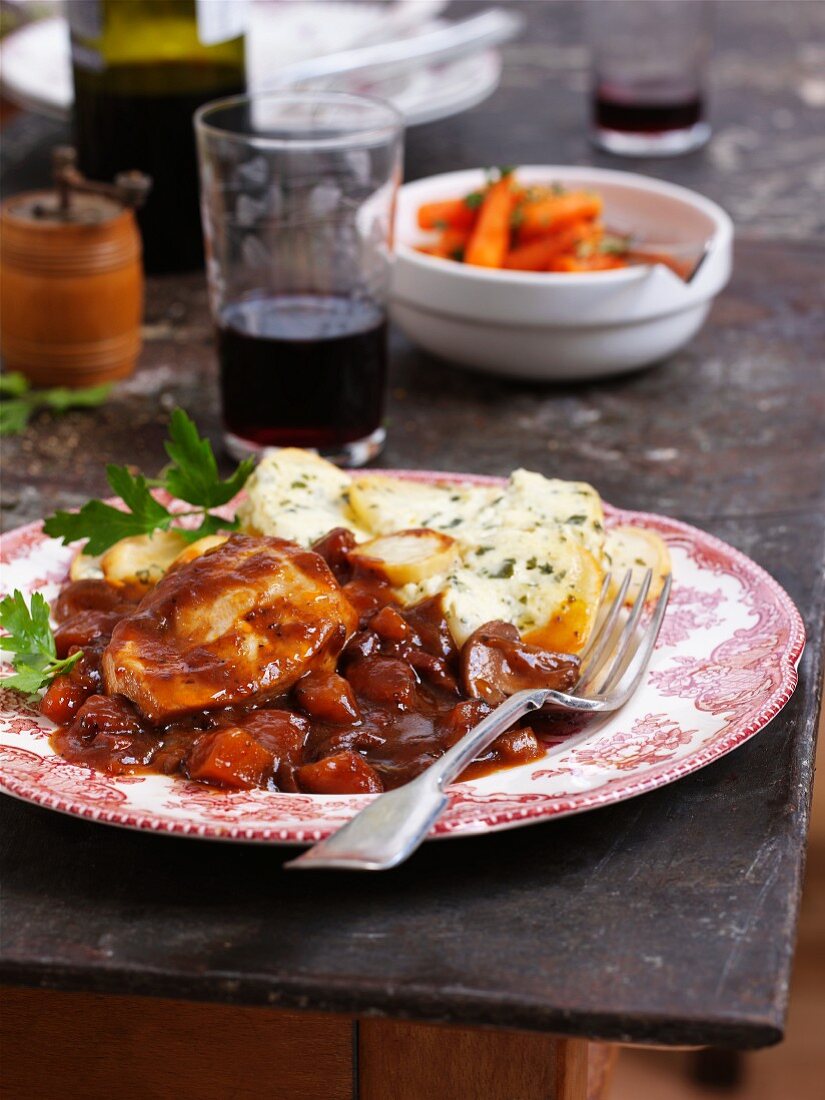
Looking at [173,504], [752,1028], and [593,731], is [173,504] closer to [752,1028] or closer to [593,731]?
[593,731]

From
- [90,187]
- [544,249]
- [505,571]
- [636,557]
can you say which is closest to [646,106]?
[544,249]

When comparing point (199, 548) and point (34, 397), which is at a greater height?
point (199, 548)

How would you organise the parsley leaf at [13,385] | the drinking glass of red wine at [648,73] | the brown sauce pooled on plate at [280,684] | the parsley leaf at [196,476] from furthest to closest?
the drinking glass of red wine at [648,73]
the parsley leaf at [13,385]
the parsley leaf at [196,476]
the brown sauce pooled on plate at [280,684]

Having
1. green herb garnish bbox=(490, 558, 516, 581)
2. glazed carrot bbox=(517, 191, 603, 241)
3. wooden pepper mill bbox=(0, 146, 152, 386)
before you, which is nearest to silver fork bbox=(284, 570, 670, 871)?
green herb garnish bbox=(490, 558, 516, 581)

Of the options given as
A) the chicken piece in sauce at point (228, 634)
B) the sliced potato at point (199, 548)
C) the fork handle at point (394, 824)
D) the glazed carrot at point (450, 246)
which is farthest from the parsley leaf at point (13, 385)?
the fork handle at point (394, 824)

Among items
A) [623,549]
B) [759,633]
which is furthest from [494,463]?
[759,633]

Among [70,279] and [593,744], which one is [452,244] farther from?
[593,744]

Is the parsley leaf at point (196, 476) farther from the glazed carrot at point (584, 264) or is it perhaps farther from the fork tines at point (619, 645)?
the glazed carrot at point (584, 264)
